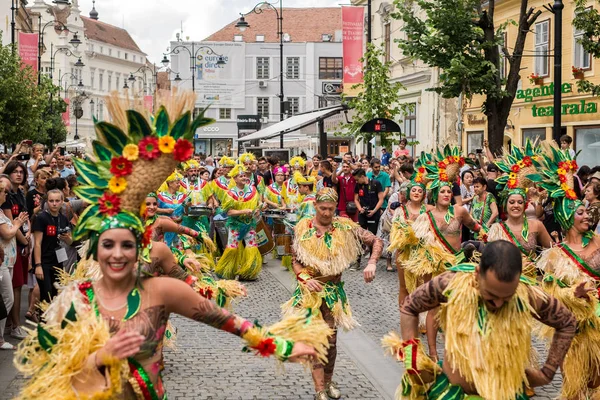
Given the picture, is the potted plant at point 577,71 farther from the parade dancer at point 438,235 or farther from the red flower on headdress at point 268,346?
the red flower on headdress at point 268,346

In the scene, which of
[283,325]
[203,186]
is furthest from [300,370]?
[203,186]

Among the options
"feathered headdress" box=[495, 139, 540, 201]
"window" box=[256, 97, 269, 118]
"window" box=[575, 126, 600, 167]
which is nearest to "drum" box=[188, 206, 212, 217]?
"feathered headdress" box=[495, 139, 540, 201]

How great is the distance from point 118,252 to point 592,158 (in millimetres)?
20269

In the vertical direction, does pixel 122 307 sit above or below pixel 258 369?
above

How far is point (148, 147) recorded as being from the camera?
431cm

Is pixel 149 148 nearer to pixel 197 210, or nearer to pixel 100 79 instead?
pixel 197 210

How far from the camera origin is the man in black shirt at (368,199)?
16156 mm

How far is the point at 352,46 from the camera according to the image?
2848 centimetres

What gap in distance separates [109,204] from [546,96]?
22.4 metres

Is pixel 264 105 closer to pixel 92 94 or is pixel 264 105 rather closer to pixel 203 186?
pixel 92 94

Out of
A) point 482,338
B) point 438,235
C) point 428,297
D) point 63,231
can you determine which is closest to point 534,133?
point 438,235

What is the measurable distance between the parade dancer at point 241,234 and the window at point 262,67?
208ft

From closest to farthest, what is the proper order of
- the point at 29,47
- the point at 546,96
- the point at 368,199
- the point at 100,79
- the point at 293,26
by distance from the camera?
the point at 368,199
the point at 546,96
the point at 29,47
the point at 293,26
the point at 100,79

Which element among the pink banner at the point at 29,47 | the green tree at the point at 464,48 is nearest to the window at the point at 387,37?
the pink banner at the point at 29,47
